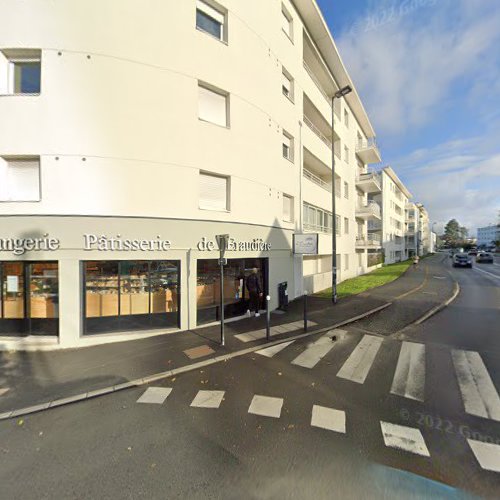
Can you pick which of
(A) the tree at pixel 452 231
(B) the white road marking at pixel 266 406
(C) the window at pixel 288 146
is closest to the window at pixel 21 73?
(C) the window at pixel 288 146

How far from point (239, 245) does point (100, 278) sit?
4277 millimetres

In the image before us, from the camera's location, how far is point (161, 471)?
2.95 meters

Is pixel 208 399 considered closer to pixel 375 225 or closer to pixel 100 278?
pixel 100 278

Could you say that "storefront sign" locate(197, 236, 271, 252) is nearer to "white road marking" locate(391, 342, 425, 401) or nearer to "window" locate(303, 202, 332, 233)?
"window" locate(303, 202, 332, 233)

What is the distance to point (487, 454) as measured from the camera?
122 inches

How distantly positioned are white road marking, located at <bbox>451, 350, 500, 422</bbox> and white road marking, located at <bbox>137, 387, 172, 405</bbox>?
4839 mm

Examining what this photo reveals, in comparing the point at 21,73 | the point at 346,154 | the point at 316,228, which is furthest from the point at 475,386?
the point at 346,154

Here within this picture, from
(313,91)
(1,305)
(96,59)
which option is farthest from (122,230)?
(313,91)

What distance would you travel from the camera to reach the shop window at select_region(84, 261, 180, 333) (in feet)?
23.6

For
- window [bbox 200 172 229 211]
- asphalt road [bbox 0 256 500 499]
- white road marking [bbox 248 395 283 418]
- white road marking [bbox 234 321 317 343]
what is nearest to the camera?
asphalt road [bbox 0 256 500 499]

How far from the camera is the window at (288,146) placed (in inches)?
464

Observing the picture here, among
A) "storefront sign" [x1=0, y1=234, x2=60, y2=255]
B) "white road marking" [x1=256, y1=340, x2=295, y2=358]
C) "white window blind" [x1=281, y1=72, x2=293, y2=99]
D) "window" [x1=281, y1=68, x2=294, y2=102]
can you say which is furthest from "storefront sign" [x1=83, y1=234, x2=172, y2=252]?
"white window blind" [x1=281, y1=72, x2=293, y2=99]

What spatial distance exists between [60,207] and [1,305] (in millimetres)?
3216

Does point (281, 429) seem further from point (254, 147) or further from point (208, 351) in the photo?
point (254, 147)
